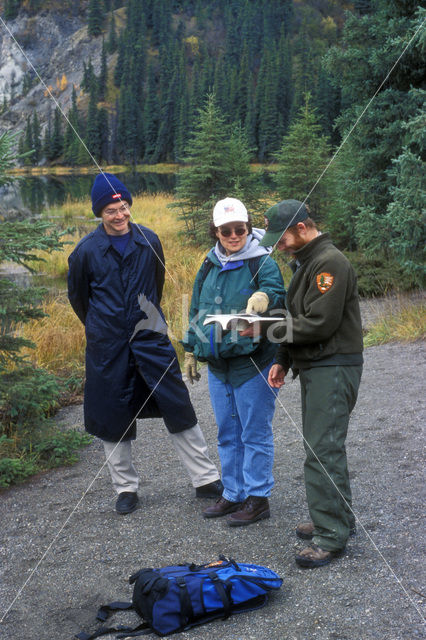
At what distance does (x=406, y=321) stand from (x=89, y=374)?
5592mm

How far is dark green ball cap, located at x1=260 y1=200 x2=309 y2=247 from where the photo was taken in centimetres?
309

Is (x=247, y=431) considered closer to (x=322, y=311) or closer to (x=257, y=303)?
(x=257, y=303)

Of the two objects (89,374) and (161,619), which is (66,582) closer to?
(161,619)

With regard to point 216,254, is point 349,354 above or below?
below

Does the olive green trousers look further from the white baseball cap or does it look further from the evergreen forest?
the evergreen forest

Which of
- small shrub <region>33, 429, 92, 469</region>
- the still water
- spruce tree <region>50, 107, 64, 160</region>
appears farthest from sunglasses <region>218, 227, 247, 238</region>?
spruce tree <region>50, 107, 64, 160</region>

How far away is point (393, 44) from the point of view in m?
8.90

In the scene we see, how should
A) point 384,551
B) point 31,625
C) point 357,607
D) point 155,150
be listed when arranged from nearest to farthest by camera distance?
point 357,607, point 31,625, point 384,551, point 155,150

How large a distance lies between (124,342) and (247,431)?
3.02 feet

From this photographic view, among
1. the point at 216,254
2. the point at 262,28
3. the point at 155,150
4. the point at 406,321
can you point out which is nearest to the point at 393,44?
the point at 406,321

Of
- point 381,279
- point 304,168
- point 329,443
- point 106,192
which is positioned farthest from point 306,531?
point 304,168

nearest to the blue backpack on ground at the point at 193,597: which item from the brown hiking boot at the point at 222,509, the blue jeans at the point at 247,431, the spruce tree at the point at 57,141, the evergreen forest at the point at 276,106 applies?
the blue jeans at the point at 247,431

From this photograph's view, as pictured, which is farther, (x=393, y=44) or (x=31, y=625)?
(x=393, y=44)

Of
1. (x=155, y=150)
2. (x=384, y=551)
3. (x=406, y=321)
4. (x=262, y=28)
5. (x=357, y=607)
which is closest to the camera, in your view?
(x=357, y=607)
